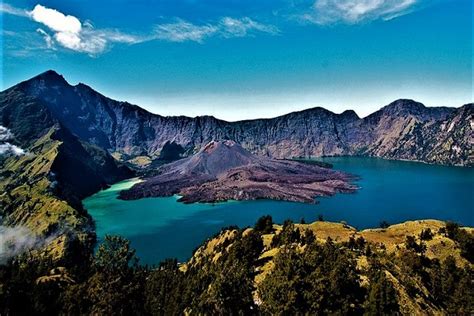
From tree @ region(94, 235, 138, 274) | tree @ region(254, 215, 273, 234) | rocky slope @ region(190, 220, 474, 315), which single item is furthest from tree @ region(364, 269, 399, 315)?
tree @ region(94, 235, 138, 274)

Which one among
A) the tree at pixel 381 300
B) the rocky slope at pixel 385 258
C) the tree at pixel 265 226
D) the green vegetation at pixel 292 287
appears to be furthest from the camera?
the tree at pixel 265 226

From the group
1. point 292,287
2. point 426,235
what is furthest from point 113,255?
point 426,235

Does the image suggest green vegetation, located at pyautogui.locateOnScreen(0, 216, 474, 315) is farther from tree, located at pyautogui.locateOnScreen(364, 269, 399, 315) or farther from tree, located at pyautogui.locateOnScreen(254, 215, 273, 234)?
tree, located at pyautogui.locateOnScreen(254, 215, 273, 234)

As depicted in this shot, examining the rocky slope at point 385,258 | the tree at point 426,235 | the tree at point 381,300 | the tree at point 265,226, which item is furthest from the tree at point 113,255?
the tree at point 381,300

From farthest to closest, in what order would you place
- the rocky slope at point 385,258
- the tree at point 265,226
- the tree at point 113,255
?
the tree at point 113,255
the tree at point 265,226
the rocky slope at point 385,258

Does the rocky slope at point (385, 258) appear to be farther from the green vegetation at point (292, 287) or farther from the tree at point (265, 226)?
the tree at point (265, 226)

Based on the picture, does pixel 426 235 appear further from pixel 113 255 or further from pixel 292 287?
pixel 113 255

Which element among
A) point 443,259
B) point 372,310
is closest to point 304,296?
point 372,310

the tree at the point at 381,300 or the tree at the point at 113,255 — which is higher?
the tree at the point at 381,300
